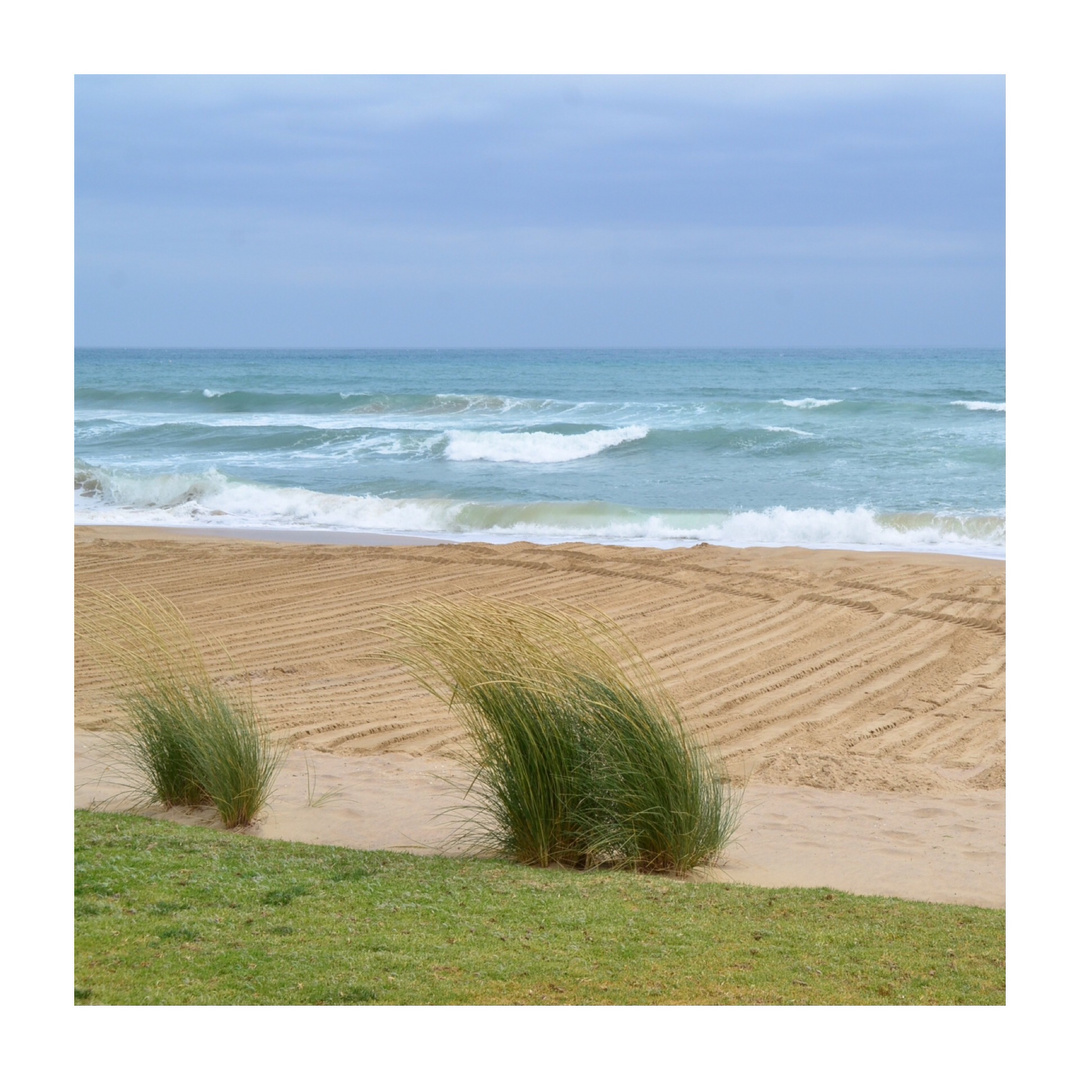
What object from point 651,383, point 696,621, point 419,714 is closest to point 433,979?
point 419,714

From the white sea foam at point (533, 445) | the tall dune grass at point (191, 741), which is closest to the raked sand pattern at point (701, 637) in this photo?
the tall dune grass at point (191, 741)

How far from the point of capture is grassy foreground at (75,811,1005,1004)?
3379 mm

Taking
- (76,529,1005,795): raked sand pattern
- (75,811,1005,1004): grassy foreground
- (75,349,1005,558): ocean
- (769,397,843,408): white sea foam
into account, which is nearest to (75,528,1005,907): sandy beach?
(76,529,1005,795): raked sand pattern

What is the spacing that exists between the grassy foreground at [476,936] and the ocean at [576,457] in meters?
10.3

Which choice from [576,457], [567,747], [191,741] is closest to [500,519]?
[576,457]

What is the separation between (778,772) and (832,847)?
3.73 feet

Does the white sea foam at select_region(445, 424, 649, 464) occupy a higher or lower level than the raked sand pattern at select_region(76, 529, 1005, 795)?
higher

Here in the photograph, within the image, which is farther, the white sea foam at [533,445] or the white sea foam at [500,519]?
the white sea foam at [533,445]

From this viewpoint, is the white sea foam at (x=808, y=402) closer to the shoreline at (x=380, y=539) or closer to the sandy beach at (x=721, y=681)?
the shoreline at (x=380, y=539)

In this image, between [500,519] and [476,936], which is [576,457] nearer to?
[500,519]

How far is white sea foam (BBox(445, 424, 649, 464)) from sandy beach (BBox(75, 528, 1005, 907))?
11343 mm

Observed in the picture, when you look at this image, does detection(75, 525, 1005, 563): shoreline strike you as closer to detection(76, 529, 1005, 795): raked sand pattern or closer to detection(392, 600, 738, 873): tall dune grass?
detection(76, 529, 1005, 795): raked sand pattern

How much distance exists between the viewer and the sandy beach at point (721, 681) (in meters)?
5.45

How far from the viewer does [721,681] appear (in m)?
8.23
